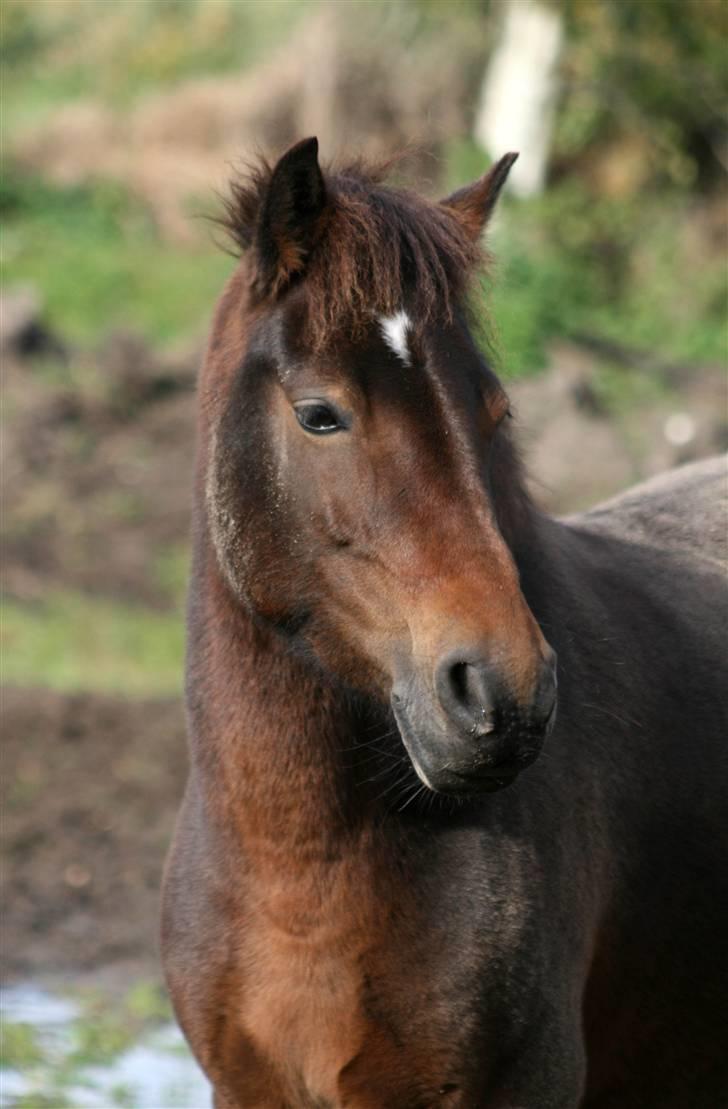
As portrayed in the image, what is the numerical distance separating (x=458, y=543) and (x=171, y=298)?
15136 mm

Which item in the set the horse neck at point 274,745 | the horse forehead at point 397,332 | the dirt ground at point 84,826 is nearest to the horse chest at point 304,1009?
the horse neck at point 274,745

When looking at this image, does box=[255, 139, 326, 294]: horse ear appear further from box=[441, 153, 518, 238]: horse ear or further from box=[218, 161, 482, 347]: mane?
box=[441, 153, 518, 238]: horse ear

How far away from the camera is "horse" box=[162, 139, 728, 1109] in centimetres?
307

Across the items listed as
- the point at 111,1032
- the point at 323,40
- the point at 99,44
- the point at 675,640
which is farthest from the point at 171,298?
the point at 675,640

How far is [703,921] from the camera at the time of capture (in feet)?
12.7

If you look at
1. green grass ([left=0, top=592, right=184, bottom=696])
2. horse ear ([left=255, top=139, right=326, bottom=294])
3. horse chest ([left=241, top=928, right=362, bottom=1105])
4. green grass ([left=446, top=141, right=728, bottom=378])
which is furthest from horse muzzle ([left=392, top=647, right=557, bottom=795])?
green grass ([left=446, top=141, right=728, bottom=378])

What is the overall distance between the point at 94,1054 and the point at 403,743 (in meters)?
3.07

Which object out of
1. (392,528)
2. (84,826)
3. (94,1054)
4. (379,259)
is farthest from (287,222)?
(84,826)

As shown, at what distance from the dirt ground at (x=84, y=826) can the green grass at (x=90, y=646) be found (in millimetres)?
473

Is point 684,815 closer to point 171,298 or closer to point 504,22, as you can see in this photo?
point 171,298

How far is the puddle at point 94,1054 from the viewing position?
17.8ft

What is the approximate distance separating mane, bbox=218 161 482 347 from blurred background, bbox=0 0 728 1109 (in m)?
0.21

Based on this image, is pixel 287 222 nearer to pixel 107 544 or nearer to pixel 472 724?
pixel 472 724

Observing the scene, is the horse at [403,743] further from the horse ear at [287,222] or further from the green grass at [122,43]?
the green grass at [122,43]
